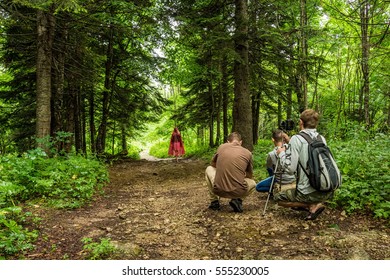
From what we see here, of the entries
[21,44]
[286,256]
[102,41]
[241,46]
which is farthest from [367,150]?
[102,41]

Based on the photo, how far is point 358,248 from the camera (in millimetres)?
3768

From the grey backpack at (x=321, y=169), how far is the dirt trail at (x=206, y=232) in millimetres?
702

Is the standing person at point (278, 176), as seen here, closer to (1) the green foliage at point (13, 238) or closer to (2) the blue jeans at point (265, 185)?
(2) the blue jeans at point (265, 185)

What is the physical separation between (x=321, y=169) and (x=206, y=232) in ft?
6.60

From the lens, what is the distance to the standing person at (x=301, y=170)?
4480 mm

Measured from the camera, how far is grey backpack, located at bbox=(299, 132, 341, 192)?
14.3 feet

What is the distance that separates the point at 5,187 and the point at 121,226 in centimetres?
185

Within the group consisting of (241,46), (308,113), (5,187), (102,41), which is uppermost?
(102,41)

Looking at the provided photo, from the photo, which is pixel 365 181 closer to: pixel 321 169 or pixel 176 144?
pixel 321 169

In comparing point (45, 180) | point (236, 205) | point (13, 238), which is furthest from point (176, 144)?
point (13, 238)

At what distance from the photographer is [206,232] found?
4.64 meters

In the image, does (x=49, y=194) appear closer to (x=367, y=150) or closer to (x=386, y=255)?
(x=386, y=255)

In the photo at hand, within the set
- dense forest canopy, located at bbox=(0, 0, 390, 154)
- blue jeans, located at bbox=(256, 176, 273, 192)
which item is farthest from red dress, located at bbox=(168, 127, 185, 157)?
blue jeans, located at bbox=(256, 176, 273, 192)
